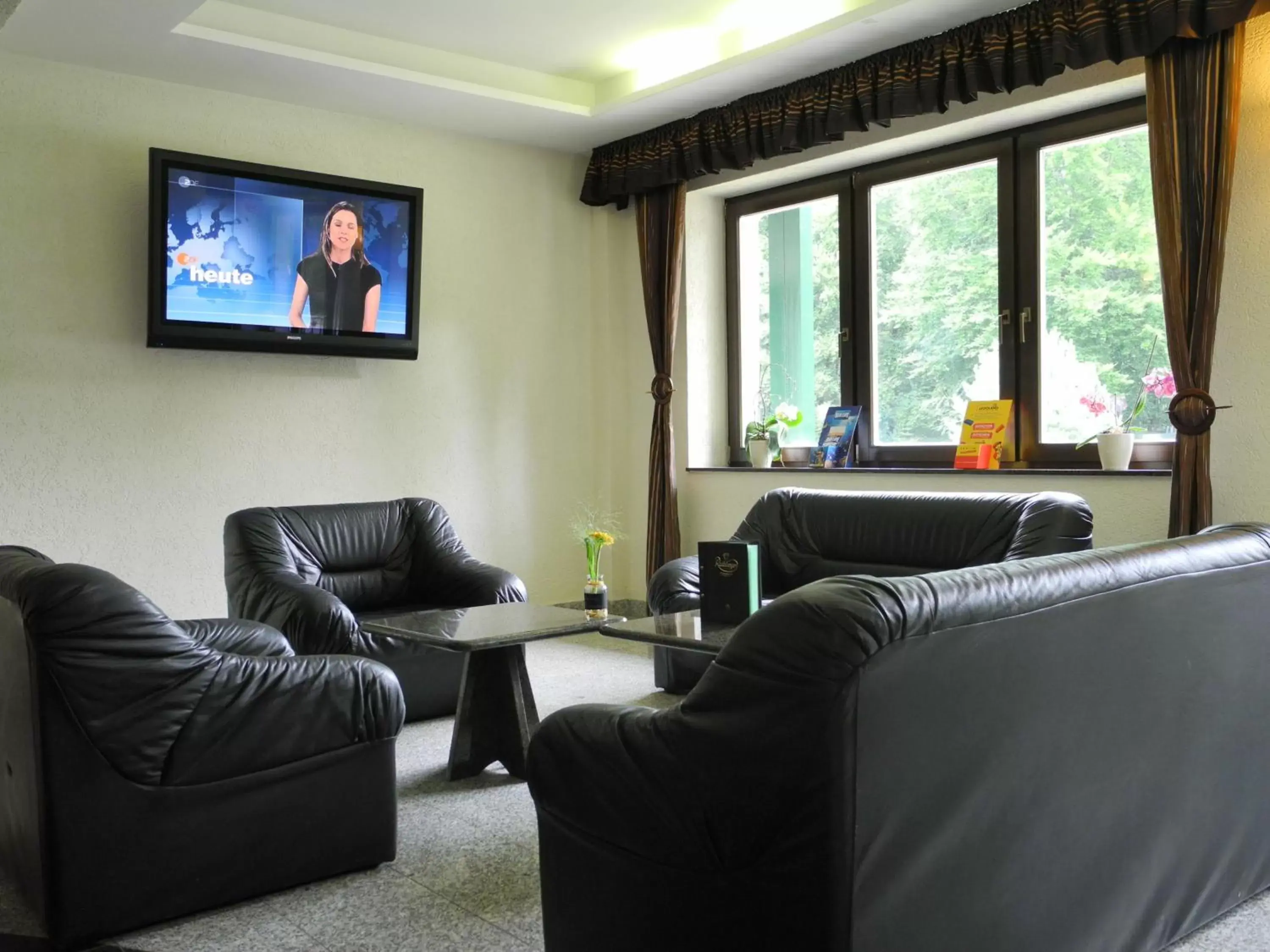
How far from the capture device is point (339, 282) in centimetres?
537

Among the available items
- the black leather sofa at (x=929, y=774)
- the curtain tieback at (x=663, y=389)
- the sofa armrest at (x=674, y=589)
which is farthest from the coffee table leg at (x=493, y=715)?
the curtain tieback at (x=663, y=389)

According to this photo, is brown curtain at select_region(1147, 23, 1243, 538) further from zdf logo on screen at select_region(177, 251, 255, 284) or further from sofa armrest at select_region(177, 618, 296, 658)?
zdf logo on screen at select_region(177, 251, 255, 284)

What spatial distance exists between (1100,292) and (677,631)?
8.93 feet

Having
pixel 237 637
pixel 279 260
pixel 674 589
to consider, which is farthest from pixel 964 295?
pixel 237 637

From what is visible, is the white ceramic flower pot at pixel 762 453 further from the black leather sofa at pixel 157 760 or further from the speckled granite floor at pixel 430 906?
the black leather sofa at pixel 157 760

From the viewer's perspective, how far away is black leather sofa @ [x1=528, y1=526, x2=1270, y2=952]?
1.52 metres

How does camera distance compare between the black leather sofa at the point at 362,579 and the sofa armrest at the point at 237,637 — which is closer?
the sofa armrest at the point at 237,637

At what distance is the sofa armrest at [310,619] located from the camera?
3932 millimetres

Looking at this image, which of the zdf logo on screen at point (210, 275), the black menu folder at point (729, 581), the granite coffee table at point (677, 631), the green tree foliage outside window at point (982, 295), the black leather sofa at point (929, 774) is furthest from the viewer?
the zdf logo on screen at point (210, 275)

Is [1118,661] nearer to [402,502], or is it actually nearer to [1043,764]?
[1043,764]

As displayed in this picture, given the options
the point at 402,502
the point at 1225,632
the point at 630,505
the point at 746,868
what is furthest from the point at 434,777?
the point at 630,505

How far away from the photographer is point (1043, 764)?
181 centimetres

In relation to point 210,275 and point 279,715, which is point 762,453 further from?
point 279,715

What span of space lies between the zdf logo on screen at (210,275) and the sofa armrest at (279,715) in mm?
2814
